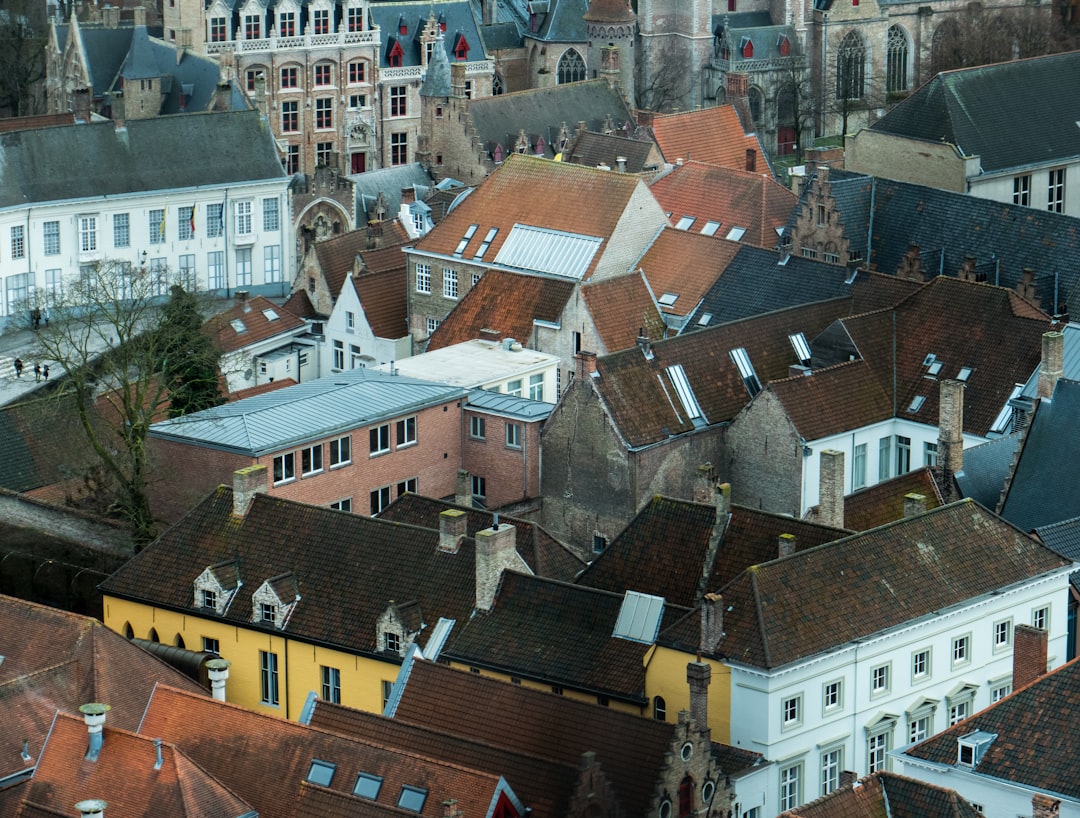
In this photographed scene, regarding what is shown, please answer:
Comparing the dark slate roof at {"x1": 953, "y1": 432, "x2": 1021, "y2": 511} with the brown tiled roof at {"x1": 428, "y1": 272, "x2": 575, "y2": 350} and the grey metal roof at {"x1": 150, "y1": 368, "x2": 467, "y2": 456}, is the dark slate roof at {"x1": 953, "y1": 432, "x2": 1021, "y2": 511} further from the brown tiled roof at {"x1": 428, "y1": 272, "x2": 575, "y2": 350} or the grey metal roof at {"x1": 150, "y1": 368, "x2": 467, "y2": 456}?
the brown tiled roof at {"x1": 428, "y1": 272, "x2": 575, "y2": 350}

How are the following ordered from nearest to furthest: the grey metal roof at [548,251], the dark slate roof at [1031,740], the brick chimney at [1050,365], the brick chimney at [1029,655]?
the dark slate roof at [1031,740], the brick chimney at [1029,655], the brick chimney at [1050,365], the grey metal roof at [548,251]

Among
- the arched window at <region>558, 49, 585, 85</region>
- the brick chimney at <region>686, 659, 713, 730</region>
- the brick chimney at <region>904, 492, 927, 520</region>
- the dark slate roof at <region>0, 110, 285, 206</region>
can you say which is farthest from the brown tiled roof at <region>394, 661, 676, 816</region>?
the arched window at <region>558, 49, 585, 85</region>

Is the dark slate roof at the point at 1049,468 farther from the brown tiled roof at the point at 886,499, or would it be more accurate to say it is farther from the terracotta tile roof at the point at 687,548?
the terracotta tile roof at the point at 687,548

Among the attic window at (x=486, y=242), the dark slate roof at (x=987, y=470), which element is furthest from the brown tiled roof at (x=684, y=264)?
the dark slate roof at (x=987, y=470)

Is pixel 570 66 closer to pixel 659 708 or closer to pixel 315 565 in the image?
pixel 315 565

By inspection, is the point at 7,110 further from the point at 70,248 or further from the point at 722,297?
the point at 722,297

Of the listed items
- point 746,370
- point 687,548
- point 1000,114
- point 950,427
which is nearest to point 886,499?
point 950,427

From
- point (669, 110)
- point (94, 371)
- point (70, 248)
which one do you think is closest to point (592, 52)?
point (669, 110)
